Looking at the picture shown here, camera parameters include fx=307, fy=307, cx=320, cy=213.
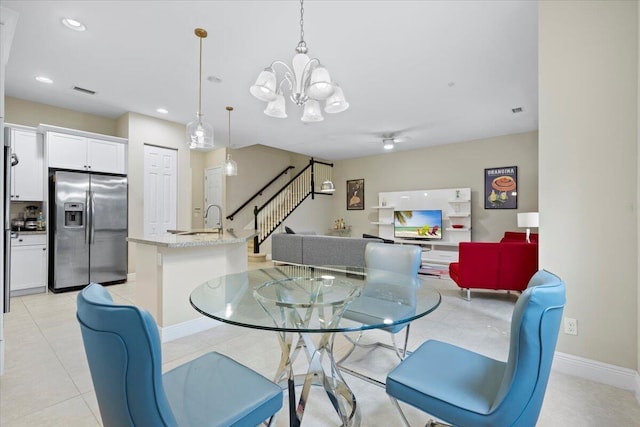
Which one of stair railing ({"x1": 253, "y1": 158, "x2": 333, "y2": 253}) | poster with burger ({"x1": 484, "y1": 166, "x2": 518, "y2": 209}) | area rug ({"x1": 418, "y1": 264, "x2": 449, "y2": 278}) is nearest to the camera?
area rug ({"x1": 418, "y1": 264, "x2": 449, "y2": 278})

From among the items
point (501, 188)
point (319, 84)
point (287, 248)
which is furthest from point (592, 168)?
point (501, 188)

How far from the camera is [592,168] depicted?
2.12m

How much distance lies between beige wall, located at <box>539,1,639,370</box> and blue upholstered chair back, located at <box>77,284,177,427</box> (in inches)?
102

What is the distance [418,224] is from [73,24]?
6995 mm

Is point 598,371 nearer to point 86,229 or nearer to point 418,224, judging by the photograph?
point 418,224

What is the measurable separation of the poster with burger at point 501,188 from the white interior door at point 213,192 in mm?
6156

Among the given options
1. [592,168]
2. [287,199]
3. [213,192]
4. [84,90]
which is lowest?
[592,168]

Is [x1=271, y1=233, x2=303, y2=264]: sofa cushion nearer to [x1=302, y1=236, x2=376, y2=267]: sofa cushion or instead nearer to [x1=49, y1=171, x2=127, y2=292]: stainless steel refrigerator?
[x1=302, y1=236, x2=376, y2=267]: sofa cushion

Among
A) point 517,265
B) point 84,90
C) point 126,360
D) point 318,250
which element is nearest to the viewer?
point 126,360

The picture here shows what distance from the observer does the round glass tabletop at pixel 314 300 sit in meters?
1.43

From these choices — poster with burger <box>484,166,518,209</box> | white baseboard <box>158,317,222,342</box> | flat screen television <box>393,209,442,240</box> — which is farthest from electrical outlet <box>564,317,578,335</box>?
flat screen television <box>393,209,442,240</box>

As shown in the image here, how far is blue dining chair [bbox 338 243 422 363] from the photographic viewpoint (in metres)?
1.67

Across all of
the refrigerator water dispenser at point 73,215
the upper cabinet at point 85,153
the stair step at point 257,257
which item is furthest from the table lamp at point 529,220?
the refrigerator water dispenser at point 73,215

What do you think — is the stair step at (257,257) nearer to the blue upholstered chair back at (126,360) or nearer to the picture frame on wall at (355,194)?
the picture frame on wall at (355,194)
